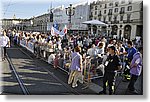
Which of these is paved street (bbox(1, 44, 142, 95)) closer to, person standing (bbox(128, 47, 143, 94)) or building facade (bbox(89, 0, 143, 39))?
person standing (bbox(128, 47, 143, 94))

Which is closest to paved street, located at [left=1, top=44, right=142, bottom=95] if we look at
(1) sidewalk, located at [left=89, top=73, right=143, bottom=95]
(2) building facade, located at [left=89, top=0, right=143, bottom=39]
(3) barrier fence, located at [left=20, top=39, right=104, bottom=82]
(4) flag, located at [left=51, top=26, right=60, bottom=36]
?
(1) sidewalk, located at [left=89, top=73, right=143, bottom=95]

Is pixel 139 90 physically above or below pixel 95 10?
below

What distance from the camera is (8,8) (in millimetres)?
3744

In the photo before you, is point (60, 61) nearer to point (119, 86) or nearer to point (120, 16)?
point (119, 86)

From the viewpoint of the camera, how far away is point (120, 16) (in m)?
3.94

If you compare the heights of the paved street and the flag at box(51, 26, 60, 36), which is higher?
the flag at box(51, 26, 60, 36)

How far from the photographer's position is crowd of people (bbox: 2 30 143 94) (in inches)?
150

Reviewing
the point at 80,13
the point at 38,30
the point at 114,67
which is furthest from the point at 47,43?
the point at 114,67

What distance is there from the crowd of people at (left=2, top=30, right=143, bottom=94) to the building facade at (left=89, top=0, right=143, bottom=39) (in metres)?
0.19

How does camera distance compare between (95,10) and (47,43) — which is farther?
(47,43)

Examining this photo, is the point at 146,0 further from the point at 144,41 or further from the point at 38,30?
the point at 38,30

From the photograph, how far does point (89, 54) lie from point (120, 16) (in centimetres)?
105

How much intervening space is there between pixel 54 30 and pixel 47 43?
124 cm

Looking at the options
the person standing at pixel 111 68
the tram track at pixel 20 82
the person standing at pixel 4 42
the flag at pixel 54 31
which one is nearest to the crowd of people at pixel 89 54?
the person standing at pixel 111 68
